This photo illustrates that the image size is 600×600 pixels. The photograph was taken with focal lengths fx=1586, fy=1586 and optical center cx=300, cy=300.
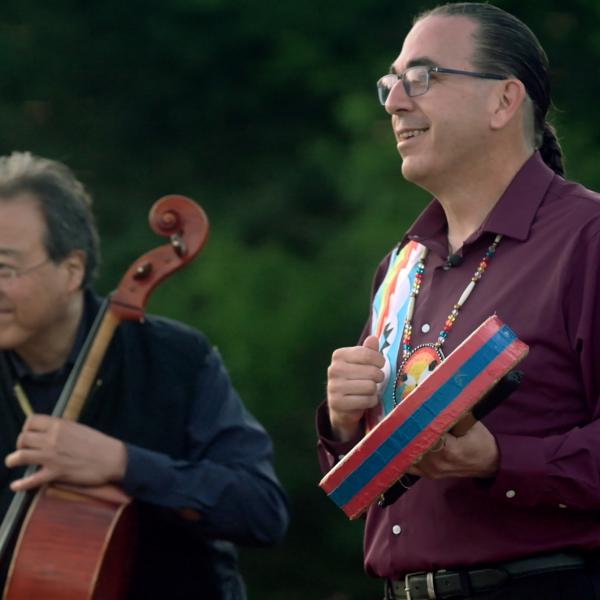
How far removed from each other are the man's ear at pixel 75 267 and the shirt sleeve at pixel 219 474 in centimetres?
38

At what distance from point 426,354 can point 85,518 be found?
1070 mm

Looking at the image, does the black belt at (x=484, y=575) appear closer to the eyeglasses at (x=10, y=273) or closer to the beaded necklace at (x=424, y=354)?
the beaded necklace at (x=424, y=354)

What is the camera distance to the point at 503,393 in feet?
8.09

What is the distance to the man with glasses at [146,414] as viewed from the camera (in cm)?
368

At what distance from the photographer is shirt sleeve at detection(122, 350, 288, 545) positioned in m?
3.63

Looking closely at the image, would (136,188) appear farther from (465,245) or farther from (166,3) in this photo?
(465,245)

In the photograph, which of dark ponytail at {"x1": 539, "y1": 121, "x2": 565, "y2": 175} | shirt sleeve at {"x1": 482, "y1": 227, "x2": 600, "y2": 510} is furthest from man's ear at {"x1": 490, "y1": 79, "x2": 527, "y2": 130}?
shirt sleeve at {"x1": 482, "y1": 227, "x2": 600, "y2": 510}

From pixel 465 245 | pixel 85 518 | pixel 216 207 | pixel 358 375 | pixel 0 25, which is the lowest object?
pixel 85 518

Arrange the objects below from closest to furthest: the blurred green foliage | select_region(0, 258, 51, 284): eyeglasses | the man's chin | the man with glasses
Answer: the man's chin < the man with glasses < select_region(0, 258, 51, 284): eyeglasses < the blurred green foliage

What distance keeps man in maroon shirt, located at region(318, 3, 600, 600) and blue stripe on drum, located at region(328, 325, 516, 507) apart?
78 mm

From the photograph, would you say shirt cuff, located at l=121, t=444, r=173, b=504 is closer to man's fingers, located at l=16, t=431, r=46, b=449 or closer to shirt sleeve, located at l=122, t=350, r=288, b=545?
shirt sleeve, located at l=122, t=350, r=288, b=545

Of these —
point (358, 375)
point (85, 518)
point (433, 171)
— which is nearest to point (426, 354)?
point (358, 375)

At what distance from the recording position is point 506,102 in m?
2.95

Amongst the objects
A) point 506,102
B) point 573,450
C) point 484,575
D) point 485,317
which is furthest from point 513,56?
point 484,575
